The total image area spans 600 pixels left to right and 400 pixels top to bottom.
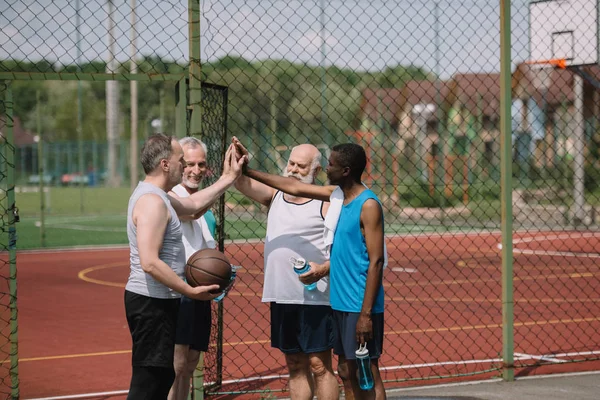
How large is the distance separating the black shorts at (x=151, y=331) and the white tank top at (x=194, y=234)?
0.80 meters

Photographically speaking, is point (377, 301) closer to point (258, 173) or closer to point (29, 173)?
point (258, 173)

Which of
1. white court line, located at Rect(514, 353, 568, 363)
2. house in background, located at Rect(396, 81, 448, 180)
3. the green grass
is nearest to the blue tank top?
white court line, located at Rect(514, 353, 568, 363)

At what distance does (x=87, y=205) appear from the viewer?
135 ft

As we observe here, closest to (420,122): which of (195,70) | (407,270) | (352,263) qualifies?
(407,270)

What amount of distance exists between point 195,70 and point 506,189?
2.95 m

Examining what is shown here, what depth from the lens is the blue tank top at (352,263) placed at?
529 centimetres

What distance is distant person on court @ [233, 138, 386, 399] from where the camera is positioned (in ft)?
17.0

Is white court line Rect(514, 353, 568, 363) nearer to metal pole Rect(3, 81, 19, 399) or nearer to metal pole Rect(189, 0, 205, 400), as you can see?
metal pole Rect(189, 0, 205, 400)

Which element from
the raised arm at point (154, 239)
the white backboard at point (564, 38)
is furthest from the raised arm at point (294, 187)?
the white backboard at point (564, 38)

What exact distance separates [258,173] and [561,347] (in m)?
4.76

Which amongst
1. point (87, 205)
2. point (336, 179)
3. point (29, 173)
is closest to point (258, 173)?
point (336, 179)

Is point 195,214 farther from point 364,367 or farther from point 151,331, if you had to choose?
point 364,367

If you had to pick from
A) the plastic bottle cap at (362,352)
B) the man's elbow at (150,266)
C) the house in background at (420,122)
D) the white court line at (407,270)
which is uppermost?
the house in background at (420,122)

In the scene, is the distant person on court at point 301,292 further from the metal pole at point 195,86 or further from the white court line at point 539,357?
the white court line at point 539,357
